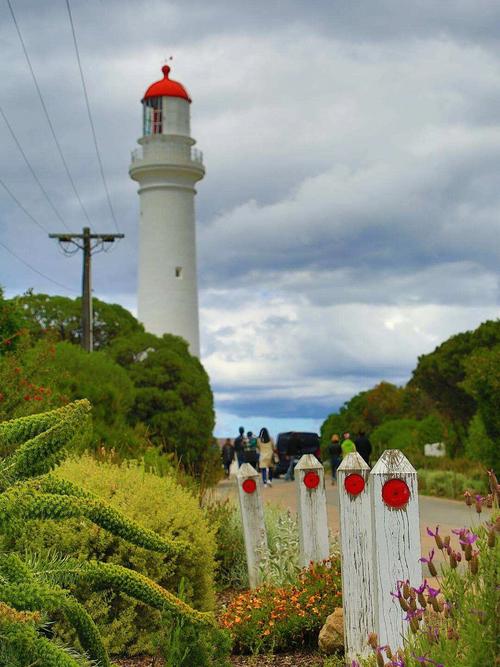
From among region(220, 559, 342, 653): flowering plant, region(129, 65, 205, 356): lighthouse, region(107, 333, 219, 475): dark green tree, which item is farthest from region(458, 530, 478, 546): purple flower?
region(129, 65, 205, 356): lighthouse

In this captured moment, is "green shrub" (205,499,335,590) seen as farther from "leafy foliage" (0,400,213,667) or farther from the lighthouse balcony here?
the lighthouse balcony

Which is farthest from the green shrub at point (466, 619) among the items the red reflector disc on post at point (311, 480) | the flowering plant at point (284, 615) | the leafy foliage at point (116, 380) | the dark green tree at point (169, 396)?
the dark green tree at point (169, 396)

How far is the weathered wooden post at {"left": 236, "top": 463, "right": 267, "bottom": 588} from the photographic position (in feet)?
32.2

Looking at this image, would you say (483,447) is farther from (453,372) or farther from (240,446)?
(453,372)

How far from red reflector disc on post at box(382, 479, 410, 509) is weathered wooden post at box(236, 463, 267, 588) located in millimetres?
3930

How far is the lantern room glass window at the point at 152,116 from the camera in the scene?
48.4 m

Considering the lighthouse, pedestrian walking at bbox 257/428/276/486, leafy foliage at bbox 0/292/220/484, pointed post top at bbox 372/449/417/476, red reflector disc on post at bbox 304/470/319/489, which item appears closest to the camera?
pointed post top at bbox 372/449/417/476

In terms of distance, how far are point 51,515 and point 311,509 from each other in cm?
382

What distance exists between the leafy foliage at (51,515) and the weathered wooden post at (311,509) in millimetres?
3028

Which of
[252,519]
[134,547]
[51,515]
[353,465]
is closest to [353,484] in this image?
[353,465]

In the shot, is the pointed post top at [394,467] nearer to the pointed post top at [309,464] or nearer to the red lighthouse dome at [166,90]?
the pointed post top at [309,464]

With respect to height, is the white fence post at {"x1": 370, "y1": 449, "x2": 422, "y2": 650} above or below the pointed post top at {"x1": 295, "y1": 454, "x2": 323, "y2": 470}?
below

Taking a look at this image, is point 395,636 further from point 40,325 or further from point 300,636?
point 40,325

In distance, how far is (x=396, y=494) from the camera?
596cm
